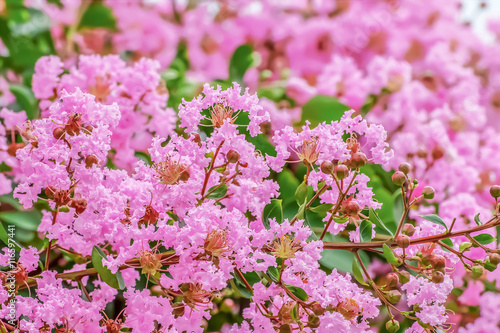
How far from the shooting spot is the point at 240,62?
1066mm

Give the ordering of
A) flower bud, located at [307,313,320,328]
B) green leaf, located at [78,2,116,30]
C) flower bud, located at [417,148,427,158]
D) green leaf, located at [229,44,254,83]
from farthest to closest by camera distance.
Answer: green leaf, located at [78,2,116,30] < green leaf, located at [229,44,254,83] < flower bud, located at [417,148,427,158] < flower bud, located at [307,313,320,328]

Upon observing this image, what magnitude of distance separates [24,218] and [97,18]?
657 mm

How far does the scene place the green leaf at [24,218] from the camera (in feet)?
2.52

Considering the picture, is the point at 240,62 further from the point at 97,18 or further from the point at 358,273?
the point at 358,273

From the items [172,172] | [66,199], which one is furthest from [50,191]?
[172,172]

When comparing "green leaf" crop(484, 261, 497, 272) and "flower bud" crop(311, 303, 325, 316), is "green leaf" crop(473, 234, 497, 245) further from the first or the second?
"flower bud" crop(311, 303, 325, 316)

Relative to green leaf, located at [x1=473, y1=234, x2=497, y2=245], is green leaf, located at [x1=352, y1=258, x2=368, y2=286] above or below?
below

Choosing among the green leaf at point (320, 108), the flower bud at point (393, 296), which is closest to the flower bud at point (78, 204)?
the flower bud at point (393, 296)

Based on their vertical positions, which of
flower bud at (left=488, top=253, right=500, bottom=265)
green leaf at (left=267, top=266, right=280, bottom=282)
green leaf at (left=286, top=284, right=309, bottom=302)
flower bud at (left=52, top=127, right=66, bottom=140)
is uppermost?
flower bud at (left=488, top=253, right=500, bottom=265)

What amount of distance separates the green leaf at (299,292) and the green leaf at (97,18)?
37.2 inches

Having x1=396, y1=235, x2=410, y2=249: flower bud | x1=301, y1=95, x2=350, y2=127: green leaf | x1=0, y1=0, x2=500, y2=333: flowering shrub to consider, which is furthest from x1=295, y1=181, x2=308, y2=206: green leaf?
x1=301, y1=95, x2=350, y2=127: green leaf

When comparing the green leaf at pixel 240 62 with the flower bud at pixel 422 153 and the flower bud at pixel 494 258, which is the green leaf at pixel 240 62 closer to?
the flower bud at pixel 422 153

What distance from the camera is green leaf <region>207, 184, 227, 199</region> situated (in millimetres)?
603

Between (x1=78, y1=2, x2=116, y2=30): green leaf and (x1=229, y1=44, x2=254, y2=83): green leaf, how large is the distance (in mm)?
404
